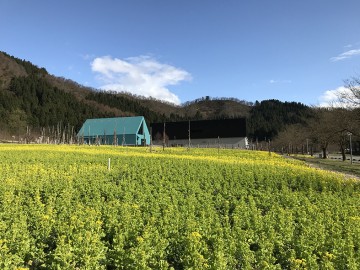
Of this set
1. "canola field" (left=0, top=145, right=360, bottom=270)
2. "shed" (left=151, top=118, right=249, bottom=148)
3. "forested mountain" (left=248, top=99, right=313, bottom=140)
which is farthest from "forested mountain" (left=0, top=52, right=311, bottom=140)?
"canola field" (left=0, top=145, right=360, bottom=270)

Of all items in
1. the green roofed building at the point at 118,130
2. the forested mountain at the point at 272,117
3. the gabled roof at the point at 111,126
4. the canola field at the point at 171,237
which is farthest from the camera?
the forested mountain at the point at 272,117

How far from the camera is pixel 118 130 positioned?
7600 centimetres

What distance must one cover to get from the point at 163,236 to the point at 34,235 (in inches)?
110

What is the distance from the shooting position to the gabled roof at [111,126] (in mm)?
75438

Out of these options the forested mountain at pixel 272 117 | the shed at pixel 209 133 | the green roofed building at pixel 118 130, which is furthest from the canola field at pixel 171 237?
the forested mountain at pixel 272 117

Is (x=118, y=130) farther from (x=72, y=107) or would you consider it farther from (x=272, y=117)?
(x=272, y=117)

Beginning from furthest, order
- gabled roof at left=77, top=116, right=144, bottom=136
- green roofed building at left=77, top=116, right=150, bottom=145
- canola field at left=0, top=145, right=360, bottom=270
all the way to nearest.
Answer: gabled roof at left=77, top=116, right=144, bottom=136 → green roofed building at left=77, top=116, right=150, bottom=145 → canola field at left=0, top=145, right=360, bottom=270

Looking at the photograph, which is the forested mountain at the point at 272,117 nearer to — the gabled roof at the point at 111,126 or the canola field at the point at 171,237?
the gabled roof at the point at 111,126

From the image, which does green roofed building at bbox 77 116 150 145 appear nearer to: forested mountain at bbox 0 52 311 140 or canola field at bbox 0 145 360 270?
forested mountain at bbox 0 52 311 140

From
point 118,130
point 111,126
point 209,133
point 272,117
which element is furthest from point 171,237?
point 272,117

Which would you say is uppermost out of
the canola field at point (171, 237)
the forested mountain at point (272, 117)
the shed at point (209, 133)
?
the forested mountain at point (272, 117)

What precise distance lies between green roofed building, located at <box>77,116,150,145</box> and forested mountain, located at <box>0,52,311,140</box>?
689 centimetres

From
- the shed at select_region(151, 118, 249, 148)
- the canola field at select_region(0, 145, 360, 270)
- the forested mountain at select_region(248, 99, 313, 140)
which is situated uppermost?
the forested mountain at select_region(248, 99, 313, 140)

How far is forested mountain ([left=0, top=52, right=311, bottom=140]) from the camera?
8126 cm
